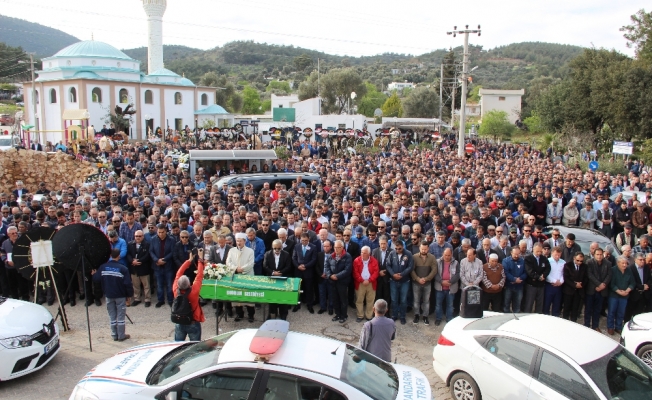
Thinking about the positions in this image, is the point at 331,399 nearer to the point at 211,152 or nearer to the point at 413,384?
the point at 413,384

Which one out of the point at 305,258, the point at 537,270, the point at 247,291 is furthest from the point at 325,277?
the point at 537,270

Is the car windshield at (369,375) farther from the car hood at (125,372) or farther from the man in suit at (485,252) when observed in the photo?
the man in suit at (485,252)

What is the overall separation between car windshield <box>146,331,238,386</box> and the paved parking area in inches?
87.6

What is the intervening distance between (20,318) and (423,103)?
220 ft

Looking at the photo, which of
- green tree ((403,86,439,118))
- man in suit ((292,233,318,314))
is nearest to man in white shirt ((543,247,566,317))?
man in suit ((292,233,318,314))

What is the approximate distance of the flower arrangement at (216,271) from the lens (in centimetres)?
817

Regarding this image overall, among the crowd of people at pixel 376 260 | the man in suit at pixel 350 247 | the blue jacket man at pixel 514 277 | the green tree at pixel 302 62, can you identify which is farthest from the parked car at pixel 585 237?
the green tree at pixel 302 62

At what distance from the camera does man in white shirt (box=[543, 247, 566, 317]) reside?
900 cm

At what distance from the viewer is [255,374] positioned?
4.68 meters

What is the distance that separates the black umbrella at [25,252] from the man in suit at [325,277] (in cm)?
453

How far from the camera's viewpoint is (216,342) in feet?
17.8

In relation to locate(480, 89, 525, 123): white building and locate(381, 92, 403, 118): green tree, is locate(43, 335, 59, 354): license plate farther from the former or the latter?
locate(480, 89, 525, 123): white building

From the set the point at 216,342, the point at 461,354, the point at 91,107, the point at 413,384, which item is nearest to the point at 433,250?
the point at 461,354

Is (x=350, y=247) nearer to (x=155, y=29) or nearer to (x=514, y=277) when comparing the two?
(x=514, y=277)
